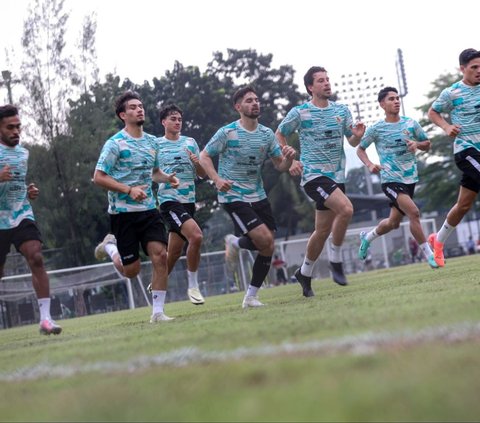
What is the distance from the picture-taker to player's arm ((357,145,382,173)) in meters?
12.0

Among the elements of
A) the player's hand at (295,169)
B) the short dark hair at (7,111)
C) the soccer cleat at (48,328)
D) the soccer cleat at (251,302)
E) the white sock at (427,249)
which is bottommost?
the soccer cleat at (251,302)

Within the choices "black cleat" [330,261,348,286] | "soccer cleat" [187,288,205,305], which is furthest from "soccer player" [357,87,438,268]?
"soccer cleat" [187,288,205,305]

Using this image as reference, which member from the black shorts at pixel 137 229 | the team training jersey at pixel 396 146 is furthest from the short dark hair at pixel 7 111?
the team training jersey at pixel 396 146

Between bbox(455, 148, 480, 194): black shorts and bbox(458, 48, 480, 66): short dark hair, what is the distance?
1017mm

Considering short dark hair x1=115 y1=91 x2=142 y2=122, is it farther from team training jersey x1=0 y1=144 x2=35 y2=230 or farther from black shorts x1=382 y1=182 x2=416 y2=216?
black shorts x1=382 y1=182 x2=416 y2=216

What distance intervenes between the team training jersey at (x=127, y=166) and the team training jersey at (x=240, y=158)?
3.97 feet

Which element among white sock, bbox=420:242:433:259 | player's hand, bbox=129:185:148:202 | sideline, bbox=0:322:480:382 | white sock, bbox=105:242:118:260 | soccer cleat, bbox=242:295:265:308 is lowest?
soccer cleat, bbox=242:295:265:308

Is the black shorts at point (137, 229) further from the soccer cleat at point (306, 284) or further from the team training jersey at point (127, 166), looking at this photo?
the soccer cleat at point (306, 284)

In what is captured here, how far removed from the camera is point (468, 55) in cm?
1072

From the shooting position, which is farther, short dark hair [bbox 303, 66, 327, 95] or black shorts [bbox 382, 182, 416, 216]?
black shorts [bbox 382, 182, 416, 216]

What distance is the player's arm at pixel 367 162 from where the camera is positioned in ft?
39.5

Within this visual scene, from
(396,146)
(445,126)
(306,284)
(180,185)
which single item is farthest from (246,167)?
(396,146)

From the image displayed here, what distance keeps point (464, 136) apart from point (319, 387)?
26.3 feet

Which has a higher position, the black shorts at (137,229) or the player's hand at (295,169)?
the player's hand at (295,169)
